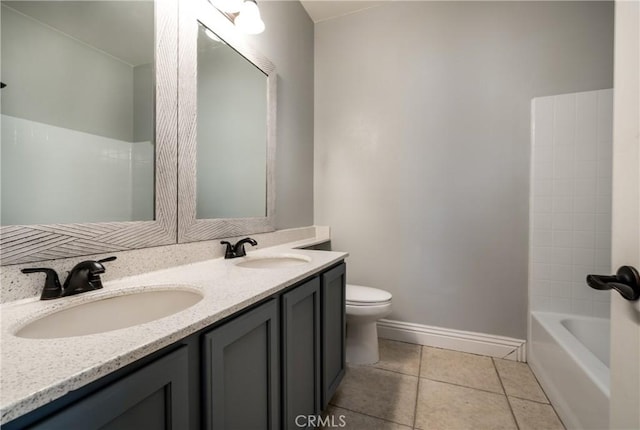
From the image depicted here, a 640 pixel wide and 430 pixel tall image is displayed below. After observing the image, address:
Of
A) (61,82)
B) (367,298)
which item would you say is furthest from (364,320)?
(61,82)

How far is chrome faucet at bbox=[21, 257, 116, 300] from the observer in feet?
2.32

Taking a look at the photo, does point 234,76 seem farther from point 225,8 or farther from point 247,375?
point 247,375

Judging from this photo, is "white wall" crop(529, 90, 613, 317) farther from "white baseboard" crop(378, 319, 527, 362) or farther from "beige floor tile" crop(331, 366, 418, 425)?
"beige floor tile" crop(331, 366, 418, 425)

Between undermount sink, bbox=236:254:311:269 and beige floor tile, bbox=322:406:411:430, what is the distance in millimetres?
777

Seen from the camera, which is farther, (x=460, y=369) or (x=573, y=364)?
(x=460, y=369)

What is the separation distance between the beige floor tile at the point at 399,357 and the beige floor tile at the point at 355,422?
0.46 meters

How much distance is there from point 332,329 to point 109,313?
Result: 3.00 ft

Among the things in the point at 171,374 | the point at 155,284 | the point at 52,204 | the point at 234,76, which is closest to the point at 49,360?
the point at 171,374

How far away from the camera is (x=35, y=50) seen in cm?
79

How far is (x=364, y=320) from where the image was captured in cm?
175

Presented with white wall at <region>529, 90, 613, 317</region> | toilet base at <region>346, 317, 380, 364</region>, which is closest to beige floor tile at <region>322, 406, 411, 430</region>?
toilet base at <region>346, 317, 380, 364</region>

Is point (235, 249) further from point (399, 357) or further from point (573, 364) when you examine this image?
point (573, 364)

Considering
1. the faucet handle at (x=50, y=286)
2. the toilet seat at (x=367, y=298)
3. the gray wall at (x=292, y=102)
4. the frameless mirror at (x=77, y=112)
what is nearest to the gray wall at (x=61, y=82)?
the frameless mirror at (x=77, y=112)

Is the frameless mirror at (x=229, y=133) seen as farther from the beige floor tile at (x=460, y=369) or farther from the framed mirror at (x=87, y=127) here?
the beige floor tile at (x=460, y=369)
